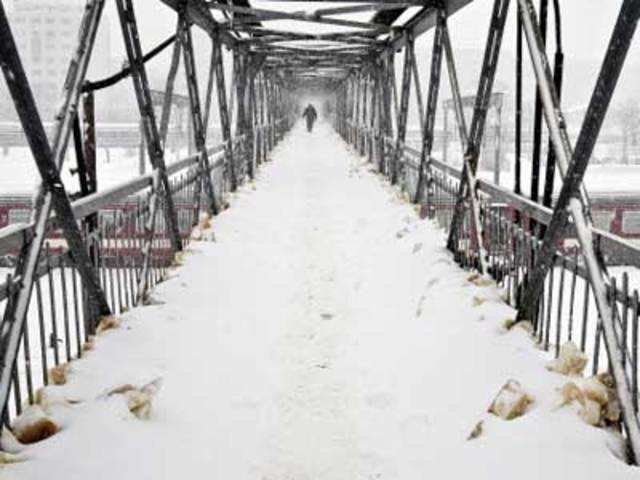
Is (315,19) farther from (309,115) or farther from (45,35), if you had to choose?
(45,35)

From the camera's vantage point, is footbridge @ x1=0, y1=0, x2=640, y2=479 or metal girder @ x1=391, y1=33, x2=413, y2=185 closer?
footbridge @ x1=0, y1=0, x2=640, y2=479

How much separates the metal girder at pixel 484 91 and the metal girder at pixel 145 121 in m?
3.34

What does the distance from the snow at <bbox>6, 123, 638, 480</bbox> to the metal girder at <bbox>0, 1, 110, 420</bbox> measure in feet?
1.64

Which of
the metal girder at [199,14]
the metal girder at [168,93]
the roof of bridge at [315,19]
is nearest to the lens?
the metal girder at [168,93]

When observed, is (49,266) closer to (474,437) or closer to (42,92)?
(474,437)

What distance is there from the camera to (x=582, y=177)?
4379 millimetres

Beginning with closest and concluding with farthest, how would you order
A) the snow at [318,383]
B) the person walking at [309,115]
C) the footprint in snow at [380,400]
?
the snow at [318,383]
the footprint in snow at [380,400]
the person walking at [309,115]

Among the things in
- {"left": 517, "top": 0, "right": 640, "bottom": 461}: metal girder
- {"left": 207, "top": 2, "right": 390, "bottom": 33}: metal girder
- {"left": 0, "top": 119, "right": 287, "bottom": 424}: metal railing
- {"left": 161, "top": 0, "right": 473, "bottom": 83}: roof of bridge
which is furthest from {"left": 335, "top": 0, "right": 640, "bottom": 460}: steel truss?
{"left": 0, "top": 119, "right": 287, "bottom": 424}: metal railing

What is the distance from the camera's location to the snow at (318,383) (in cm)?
367

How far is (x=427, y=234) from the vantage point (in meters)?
9.81

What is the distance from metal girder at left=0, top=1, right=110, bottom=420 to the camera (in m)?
3.76

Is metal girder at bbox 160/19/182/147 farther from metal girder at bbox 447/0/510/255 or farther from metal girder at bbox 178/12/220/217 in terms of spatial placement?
metal girder at bbox 447/0/510/255

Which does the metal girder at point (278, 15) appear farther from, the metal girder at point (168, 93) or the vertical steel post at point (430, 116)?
the vertical steel post at point (430, 116)

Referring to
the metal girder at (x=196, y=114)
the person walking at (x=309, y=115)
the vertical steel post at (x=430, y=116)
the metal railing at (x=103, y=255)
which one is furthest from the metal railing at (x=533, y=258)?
the person walking at (x=309, y=115)
